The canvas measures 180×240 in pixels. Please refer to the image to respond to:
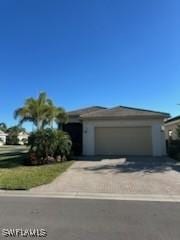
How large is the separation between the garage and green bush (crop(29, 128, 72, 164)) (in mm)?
4206

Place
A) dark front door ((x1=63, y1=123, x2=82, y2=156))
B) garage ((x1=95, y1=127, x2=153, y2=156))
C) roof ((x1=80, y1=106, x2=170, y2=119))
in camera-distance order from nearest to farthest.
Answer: roof ((x1=80, y1=106, x2=170, y2=119)), garage ((x1=95, y1=127, x2=153, y2=156)), dark front door ((x1=63, y1=123, x2=82, y2=156))

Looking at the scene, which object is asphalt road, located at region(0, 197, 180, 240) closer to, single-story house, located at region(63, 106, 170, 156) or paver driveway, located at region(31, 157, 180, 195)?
paver driveway, located at region(31, 157, 180, 195)

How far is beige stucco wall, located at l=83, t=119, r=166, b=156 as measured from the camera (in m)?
19.6

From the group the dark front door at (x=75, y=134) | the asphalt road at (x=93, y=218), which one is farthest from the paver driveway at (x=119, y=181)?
the dark front door at (x=75, y=134)

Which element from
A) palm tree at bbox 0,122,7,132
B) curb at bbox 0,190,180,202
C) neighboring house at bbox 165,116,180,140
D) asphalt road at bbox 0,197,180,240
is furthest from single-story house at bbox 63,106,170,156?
palm tree at bbox 0,122,7,132

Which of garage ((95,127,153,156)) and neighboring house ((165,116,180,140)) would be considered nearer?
garage ((95,127,153,156))

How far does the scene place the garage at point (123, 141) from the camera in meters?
20.0

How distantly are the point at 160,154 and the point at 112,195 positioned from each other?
12549 mm

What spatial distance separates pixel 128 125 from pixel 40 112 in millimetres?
7764

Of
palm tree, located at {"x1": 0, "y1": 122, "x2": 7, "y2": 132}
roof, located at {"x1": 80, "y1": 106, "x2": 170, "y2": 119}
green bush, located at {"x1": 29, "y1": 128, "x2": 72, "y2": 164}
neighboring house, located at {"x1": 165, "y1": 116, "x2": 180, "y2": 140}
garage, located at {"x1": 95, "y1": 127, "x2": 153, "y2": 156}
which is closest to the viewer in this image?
green bush, located at {"x1": 29, "y1": 128, "x2": 72, "y2": 164}

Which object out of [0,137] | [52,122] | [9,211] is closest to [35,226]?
[9,211]

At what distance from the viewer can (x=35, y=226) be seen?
16.9 feet

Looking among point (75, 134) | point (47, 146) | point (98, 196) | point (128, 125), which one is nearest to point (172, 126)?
point (128, 125)

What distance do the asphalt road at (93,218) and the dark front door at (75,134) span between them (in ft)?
44.8
